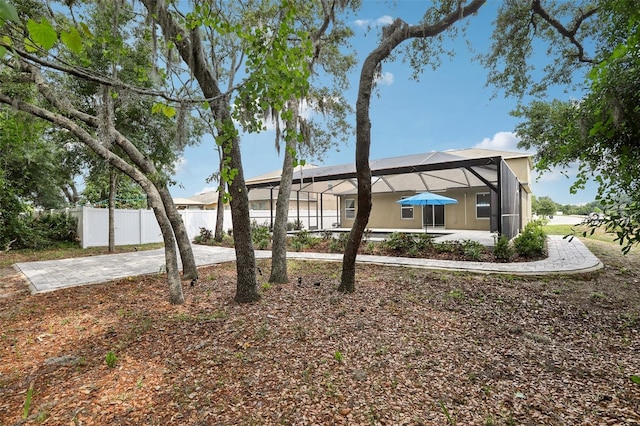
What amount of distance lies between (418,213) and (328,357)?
15.8 meters

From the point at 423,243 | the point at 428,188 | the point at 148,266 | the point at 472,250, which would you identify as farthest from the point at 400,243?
the point at 428,188

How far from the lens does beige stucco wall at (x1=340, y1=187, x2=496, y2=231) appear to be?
1561 cm

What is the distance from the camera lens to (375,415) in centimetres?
203

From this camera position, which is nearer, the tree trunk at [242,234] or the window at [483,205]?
the tree trunk at [242,234]

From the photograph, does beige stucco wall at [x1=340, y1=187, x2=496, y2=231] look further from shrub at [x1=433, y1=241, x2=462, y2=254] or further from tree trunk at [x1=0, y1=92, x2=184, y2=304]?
tree trunk at [x1=0, y1=92, x2=184, y2=304]

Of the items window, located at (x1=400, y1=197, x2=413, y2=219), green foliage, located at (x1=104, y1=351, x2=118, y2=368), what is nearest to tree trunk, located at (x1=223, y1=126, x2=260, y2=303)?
green foliage, located at (x1=104, y1=351, x2=118, y2=368)

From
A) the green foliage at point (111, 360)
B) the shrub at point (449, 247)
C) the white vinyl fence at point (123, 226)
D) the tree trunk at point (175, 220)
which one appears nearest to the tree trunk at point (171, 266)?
the tree trunk at point (175, 220)

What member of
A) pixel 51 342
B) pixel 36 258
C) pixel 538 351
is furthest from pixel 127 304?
pixel 36 258

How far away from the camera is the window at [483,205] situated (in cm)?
1509

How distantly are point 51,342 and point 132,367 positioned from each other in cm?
145

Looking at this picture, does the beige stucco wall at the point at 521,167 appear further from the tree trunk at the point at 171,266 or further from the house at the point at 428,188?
the tree trunk at the point at 171,266

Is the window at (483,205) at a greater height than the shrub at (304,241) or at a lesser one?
greater

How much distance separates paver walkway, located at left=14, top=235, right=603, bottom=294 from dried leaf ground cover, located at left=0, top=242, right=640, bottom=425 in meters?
0.94

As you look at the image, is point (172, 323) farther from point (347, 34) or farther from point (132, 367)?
point (347, 34)
